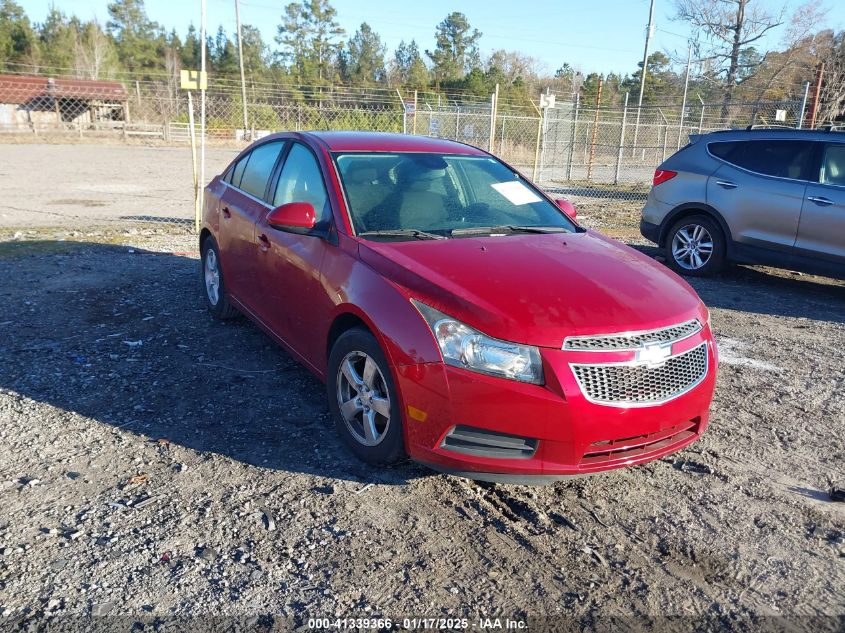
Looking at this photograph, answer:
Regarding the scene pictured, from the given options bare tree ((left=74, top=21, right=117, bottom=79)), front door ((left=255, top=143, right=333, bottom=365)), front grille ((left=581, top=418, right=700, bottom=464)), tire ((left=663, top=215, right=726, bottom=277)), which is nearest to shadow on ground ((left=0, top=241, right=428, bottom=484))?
→ front door ((left=255, top=143, right=333, bottom=365))

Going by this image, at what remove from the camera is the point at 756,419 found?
428cm

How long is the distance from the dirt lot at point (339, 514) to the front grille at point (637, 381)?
23.4 inches

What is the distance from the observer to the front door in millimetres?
3900

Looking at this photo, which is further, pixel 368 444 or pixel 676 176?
pixel 676 176

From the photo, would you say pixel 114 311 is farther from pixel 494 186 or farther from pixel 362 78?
pixel 362 78

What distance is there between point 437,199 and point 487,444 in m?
1.83

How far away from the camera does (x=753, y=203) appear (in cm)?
753

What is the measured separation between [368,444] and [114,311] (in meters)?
3.70

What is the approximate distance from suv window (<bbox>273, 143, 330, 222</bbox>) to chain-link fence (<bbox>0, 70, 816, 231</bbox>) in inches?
318

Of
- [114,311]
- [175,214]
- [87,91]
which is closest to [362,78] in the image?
[87,91]

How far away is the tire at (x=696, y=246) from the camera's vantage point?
795cm

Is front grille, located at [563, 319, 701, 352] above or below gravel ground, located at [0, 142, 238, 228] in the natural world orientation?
above

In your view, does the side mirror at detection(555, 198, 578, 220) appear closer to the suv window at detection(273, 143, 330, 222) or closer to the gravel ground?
the suv window at detection(273, 143, 330, 222)

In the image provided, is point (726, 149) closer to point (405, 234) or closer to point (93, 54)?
point (405, 234)
